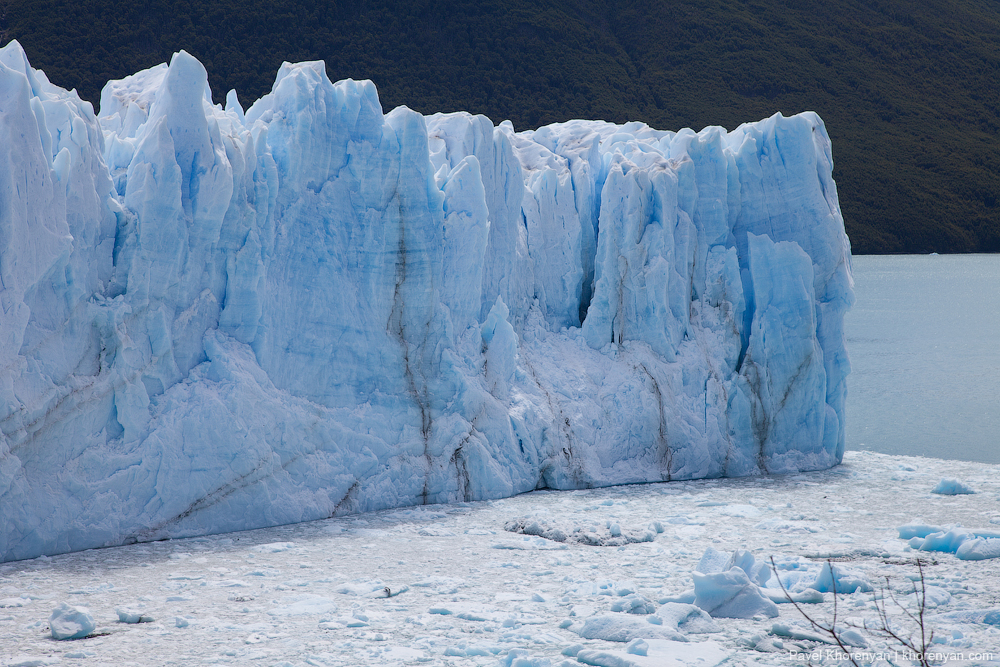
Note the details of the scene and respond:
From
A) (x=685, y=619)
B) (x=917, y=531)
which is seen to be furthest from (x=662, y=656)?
(x=917, y=531)

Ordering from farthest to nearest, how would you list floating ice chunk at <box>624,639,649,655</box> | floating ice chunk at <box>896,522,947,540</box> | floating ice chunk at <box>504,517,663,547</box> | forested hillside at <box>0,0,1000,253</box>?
forested hillside at <box>0,0,1000,253</box> → floating ice chunk at <box>896,522,947,540</box> → floating ice chunk at <box>504,517,663,547</box> → floating ice chunk at <box>624,639,649,655</box>

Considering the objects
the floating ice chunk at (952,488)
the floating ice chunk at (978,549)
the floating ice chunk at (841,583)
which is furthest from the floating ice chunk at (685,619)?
the floating ice chunk at (952,488)

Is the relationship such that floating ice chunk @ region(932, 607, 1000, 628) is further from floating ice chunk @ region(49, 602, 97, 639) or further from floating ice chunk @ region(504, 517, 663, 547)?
floating ice chunk @ region(49, 602, 97, 639)

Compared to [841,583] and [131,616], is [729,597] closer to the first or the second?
[841,583]

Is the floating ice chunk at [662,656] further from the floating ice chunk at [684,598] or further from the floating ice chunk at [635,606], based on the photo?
the floating ice chunk at [684,598]

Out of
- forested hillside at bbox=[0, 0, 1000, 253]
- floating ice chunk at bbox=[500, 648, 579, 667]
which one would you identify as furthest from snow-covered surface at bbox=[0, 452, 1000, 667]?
forested hillside at bbox=[0, 0, 1000, 253]
